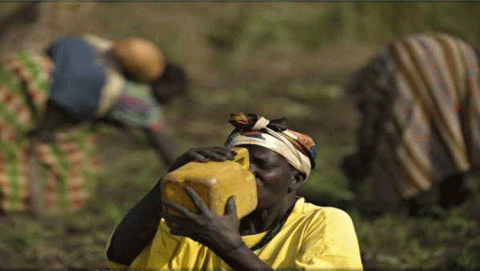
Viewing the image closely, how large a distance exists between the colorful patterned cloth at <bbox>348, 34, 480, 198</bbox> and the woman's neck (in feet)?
10.6

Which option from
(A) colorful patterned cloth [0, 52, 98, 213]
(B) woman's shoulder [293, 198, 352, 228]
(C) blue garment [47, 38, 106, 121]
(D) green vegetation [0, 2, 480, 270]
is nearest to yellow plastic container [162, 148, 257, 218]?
(B) woman's shoulder [293, 198, 352, 228]

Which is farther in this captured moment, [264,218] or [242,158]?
[264,218]

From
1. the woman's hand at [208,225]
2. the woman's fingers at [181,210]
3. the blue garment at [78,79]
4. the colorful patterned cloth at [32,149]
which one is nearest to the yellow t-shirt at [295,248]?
the woman's hand at [208,225]

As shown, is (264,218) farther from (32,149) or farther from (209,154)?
(32,149)

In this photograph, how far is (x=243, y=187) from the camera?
2.98 metres

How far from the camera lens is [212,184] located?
287cm

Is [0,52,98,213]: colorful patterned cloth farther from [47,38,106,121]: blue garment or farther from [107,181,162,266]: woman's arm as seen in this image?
[107,181,162,266]: woman's arm

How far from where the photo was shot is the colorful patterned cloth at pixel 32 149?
7.04 meters

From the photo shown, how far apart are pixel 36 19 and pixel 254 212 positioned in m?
6.97

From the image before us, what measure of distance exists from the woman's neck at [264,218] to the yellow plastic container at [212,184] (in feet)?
0.72

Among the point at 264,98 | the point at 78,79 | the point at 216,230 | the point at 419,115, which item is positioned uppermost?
the point at 216,230

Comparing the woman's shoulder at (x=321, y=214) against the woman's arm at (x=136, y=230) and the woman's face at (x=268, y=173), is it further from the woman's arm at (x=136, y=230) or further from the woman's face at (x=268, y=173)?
the woman's arm at (x=136, y=230)

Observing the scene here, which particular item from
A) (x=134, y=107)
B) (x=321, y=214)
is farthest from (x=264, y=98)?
(x=321, y=214)

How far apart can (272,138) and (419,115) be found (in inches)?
135
